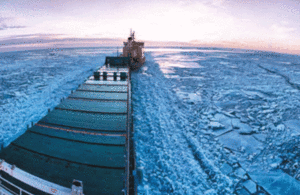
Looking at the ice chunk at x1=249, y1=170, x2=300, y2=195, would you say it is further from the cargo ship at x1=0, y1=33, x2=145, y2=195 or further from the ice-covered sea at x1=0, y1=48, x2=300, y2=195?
the cargo ship at x1=0, y1=33, x2=145, y2=195

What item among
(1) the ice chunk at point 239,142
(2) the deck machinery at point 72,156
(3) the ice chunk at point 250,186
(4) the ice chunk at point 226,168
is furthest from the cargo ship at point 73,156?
(1) the ice chunk at point 239,142

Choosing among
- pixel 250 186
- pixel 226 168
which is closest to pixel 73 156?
pixel 226 168

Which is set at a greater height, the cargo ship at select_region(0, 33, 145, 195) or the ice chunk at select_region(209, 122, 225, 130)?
the cargo ship at select_region(0, 33, 145, 195)

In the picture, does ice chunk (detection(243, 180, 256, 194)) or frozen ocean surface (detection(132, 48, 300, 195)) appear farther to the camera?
frozen ocean surface (detection(132, 48, 300, 195))

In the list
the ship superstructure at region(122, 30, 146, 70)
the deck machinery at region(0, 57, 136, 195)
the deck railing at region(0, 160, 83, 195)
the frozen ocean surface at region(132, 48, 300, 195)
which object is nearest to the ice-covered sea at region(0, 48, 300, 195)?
the frozen ocean surface at region(132, 48, 300, 195)

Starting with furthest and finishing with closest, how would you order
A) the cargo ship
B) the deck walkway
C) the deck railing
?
the deck walkway
the cargo ship
the deck railing

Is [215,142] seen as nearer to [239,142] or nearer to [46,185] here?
[239,142]

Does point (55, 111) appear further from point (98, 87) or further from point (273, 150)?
point (273, 150)

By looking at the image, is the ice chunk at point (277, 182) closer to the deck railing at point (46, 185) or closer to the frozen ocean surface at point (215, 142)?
the frozen ocean surface at point (215, 142)

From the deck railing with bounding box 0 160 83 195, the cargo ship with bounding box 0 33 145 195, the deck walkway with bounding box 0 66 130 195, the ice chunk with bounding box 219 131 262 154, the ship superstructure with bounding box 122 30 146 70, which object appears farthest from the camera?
the ship superstructure with bounding box 122 30 146 70
